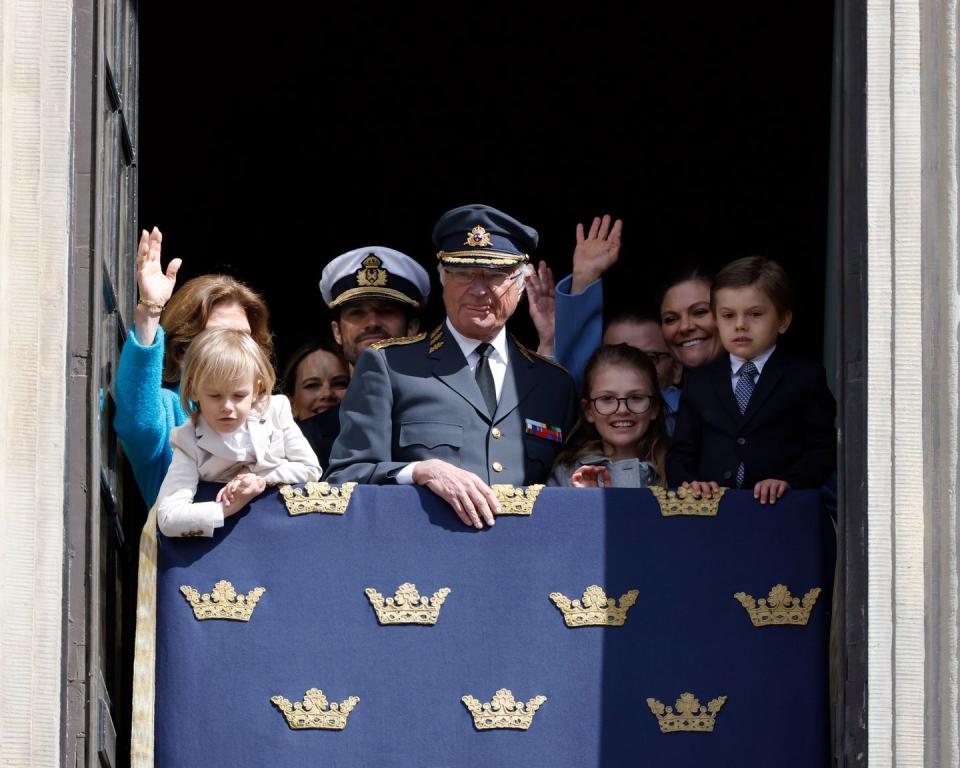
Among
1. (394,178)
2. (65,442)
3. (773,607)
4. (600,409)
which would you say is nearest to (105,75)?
(65,442)

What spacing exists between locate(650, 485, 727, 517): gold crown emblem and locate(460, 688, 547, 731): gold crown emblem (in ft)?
2.75

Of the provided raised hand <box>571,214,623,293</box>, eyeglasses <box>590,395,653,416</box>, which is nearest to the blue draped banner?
eyeglasses <box>590,395,653,416</box>

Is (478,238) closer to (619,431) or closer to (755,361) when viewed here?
(619,431)

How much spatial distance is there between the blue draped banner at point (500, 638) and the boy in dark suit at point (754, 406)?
0.28 metres

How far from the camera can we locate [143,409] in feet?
30.7

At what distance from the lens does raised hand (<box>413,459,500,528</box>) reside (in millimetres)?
9094

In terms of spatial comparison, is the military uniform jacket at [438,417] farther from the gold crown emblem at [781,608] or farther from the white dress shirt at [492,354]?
the gold crown emblem at [781,608]

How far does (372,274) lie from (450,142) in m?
2.65

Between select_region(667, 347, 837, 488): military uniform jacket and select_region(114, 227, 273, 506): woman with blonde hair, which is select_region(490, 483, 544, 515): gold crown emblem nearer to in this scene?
select_region(667, 347, 837, 488): military uniform jacket

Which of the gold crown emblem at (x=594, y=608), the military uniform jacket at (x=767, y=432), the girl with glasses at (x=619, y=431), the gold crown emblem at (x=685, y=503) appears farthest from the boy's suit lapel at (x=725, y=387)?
the gold crown emblem at (x=594, y=608)

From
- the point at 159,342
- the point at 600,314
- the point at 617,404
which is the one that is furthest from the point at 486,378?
the point at 159,342

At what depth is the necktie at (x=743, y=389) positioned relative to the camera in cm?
940

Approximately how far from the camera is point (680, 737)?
9008 millimetres

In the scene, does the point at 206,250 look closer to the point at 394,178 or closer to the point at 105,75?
the point at 394,178
